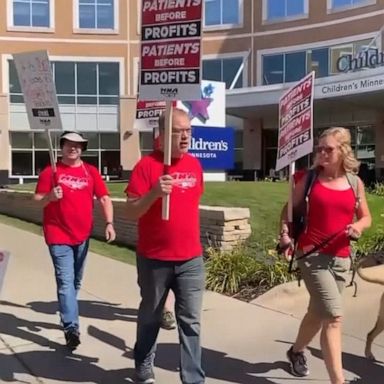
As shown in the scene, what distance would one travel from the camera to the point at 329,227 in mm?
4578

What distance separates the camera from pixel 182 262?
4.42 m

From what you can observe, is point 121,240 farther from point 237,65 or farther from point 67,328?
point 237,65

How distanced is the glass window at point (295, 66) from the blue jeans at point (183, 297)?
3361 cm

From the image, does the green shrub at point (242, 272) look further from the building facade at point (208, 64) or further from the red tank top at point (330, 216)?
the building facade at point (208, 64)

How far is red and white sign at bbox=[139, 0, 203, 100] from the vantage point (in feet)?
15.3

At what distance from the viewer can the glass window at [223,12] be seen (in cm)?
3934

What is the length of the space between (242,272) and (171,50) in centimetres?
389

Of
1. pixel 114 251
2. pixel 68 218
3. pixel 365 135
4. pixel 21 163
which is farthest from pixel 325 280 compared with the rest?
pixel 21 163

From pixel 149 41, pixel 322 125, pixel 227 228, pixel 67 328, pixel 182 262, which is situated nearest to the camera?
pixel 182 262

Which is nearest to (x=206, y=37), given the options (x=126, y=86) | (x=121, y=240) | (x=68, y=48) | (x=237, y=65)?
(x=237, y=65)

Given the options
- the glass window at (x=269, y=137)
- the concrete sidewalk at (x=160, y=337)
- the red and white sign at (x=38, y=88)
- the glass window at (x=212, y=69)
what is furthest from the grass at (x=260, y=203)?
the glass window at (x=212, y=69)

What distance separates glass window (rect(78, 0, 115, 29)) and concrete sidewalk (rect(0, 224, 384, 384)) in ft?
114

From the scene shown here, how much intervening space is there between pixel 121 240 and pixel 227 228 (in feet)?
9.50

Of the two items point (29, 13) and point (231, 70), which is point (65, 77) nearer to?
point (29, 13)
